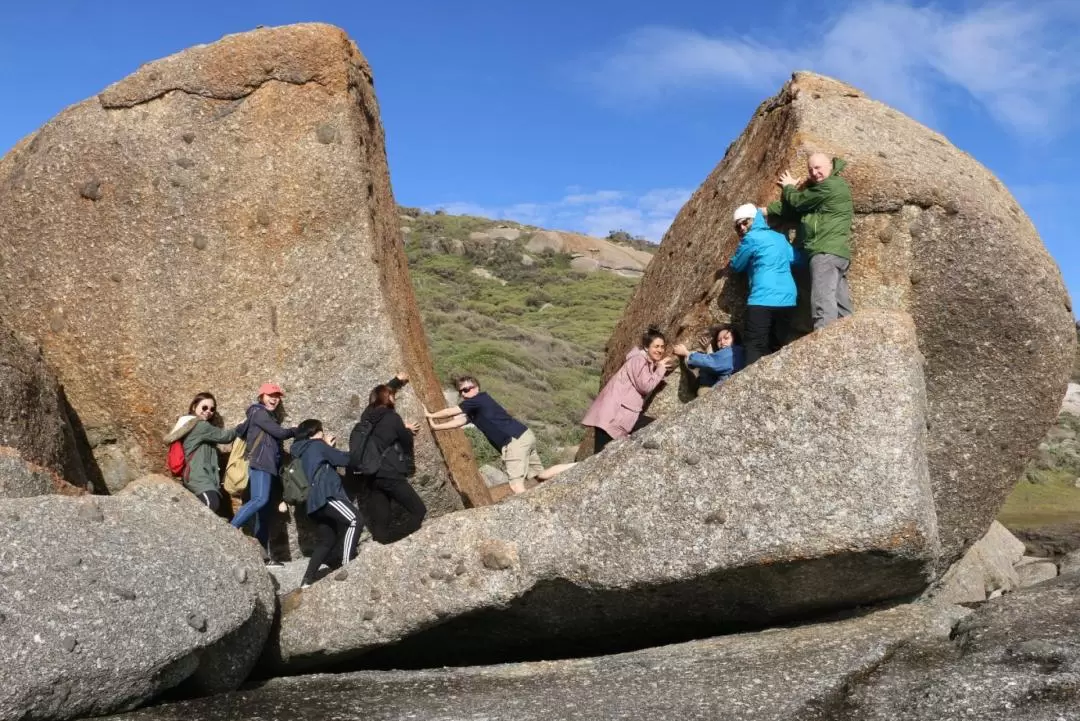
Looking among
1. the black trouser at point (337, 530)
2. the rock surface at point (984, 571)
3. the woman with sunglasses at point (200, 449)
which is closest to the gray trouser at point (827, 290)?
the rock surface at point (984, 571)

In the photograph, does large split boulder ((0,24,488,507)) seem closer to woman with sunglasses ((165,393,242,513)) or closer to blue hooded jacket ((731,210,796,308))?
woman with sunglasses ((165,393,242,513))

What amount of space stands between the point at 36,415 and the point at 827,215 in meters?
5.46

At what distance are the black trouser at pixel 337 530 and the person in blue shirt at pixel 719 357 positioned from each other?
2539 mm

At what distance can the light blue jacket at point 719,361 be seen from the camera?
285 inches

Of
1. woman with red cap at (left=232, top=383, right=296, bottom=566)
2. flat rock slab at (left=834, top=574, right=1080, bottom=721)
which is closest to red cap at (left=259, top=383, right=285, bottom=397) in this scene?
woman with red cap at (left=232, top=383, right=296, bottom=566)

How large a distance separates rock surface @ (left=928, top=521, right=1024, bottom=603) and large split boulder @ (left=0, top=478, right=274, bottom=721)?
522 cm

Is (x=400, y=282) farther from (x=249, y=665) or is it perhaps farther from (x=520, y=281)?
(x=520, y=281)

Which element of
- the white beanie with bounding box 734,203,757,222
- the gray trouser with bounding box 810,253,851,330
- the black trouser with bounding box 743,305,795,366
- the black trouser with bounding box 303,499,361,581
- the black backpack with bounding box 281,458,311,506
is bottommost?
the black trouser with bounding box 303,499,361,581

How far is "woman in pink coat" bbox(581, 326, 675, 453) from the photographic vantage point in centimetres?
747

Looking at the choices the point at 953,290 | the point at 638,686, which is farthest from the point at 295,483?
the point at 953,290

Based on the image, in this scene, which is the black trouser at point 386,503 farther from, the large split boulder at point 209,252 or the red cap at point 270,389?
the red cap at point 270,389

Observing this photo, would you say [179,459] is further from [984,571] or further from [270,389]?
[984,571]

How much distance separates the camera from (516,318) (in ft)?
124

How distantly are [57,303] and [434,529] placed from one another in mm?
4034
